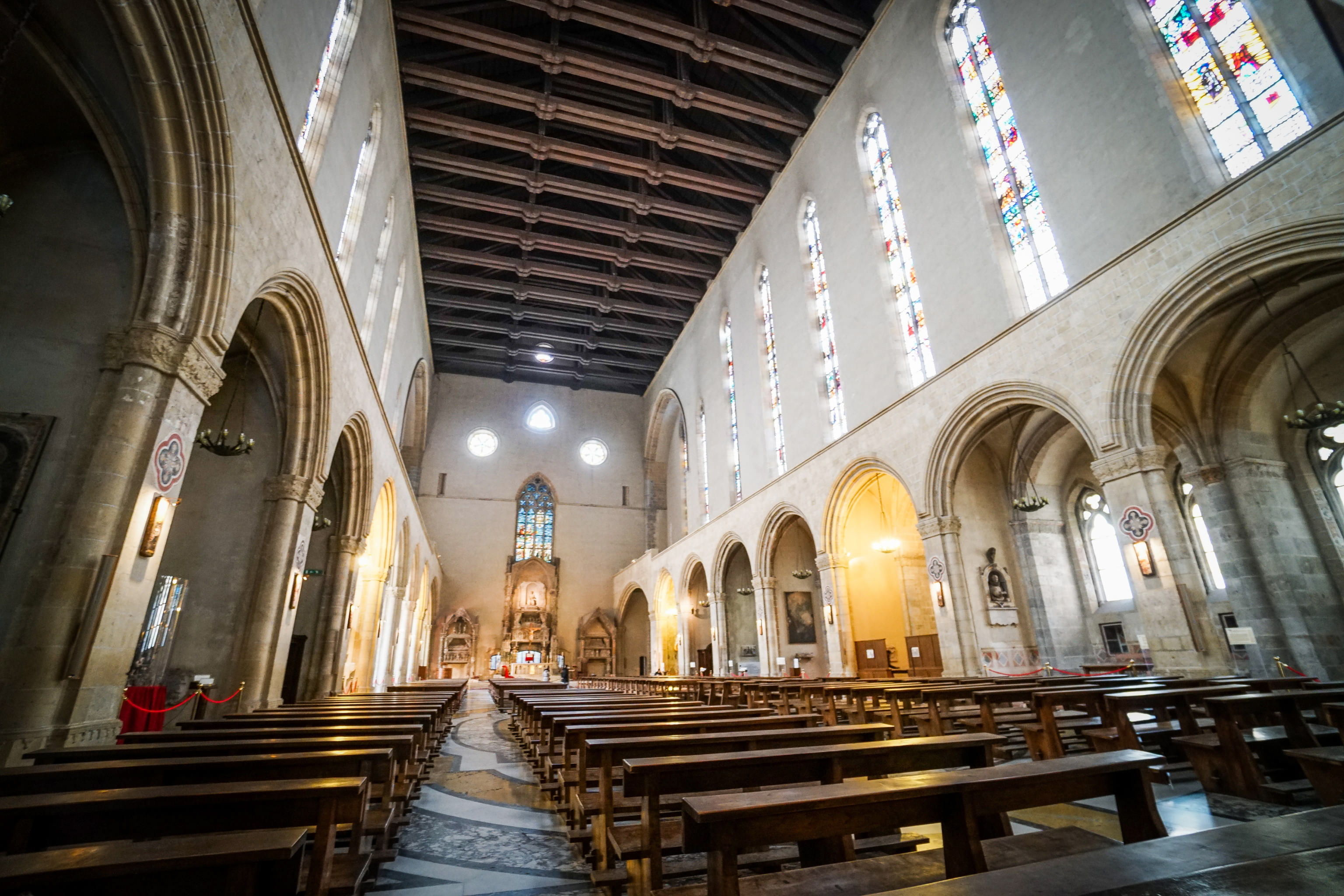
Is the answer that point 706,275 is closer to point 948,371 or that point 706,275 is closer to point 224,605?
point 948,371

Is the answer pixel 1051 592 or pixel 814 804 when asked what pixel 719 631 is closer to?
pixel 1051 592

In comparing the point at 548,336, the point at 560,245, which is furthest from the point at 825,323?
the point at 548,336

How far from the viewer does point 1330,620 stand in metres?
8.09

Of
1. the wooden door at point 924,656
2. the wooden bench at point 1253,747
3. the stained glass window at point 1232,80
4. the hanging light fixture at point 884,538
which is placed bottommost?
the wooden bench at point 1253,747

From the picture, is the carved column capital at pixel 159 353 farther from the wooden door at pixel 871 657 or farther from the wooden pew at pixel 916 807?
the wooden door at pixel 871 657

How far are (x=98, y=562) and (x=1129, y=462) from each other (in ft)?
29.9

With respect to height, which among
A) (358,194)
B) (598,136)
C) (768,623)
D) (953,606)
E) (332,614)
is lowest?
(953,606)

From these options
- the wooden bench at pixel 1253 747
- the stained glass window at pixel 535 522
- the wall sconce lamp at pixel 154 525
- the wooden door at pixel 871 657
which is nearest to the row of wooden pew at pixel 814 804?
the wooden bench at pixel 1253 747

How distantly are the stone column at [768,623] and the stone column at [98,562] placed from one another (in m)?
11.7

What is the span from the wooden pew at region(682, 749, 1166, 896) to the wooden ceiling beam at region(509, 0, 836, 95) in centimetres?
1277

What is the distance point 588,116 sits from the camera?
43.5ft

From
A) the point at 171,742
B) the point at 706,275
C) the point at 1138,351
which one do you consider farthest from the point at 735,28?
the point at 171,742

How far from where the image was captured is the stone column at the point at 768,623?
1423 cm

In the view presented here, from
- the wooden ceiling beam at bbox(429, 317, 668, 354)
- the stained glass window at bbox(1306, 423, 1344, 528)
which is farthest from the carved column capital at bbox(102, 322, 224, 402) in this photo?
the wooden ceiling beam at bbox(429, 317, 668, 354)
